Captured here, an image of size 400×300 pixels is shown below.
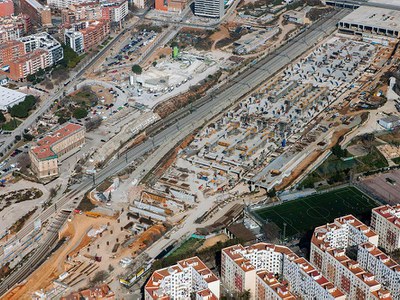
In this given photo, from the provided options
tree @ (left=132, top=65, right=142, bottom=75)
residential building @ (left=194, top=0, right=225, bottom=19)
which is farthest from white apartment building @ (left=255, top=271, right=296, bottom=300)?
residential building @ (left=194, top=0, right=225, bottom=19)

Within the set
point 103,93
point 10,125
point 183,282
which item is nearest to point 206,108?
point 103,93

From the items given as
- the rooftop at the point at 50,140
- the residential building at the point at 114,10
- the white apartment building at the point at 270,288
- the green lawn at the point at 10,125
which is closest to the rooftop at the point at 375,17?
the residential building at the point at 114,10

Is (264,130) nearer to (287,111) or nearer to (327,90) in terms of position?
(287,111)

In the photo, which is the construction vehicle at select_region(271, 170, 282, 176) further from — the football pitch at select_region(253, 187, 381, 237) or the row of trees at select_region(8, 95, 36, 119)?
the row of trees at select_region(8, 95, 36, 119)

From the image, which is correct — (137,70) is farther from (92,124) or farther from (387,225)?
(387,225)

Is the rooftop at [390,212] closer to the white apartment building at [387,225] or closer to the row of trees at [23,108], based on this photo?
the white apartment building at [387,225]

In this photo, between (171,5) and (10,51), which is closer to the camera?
(10,51)
